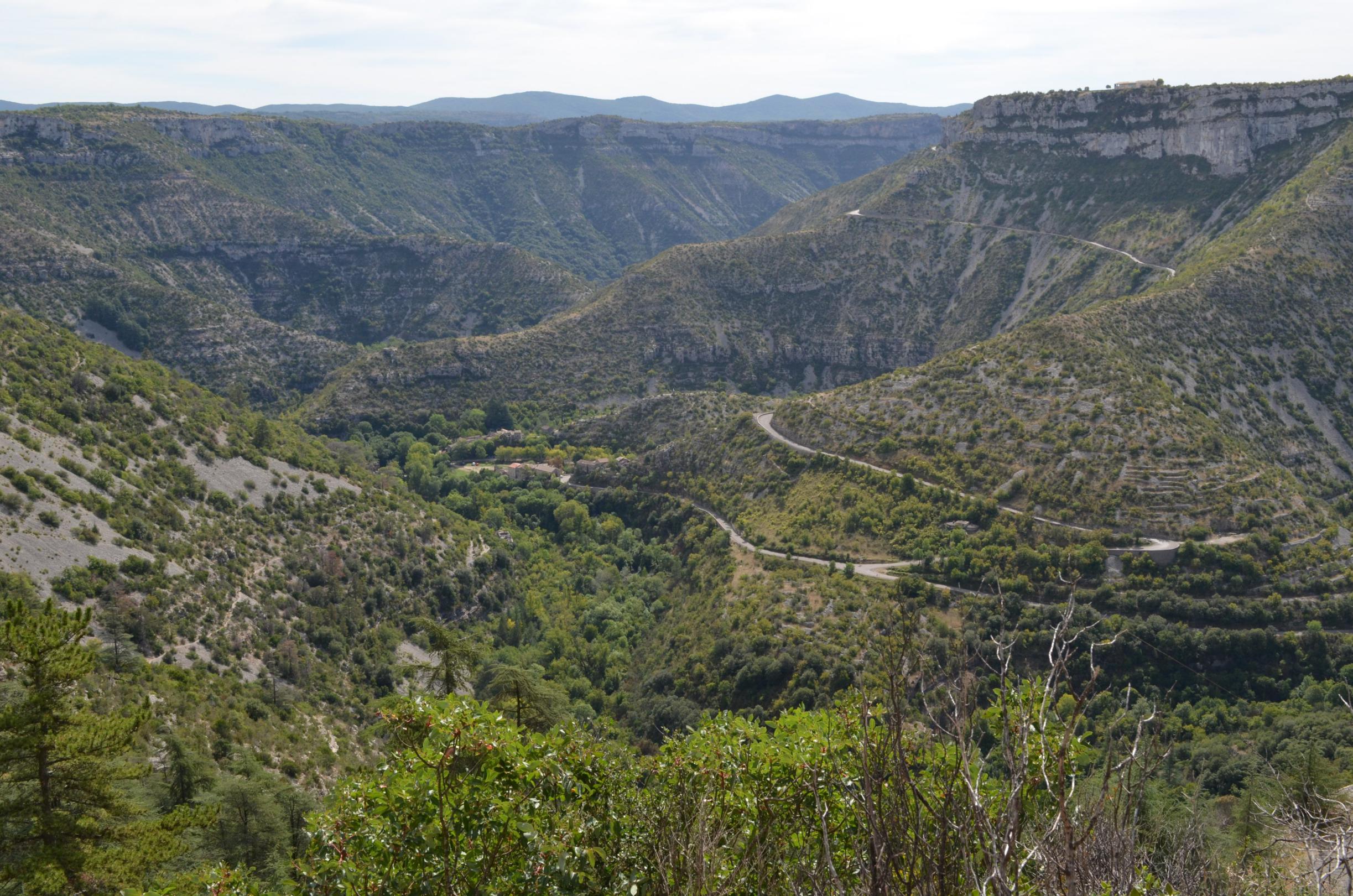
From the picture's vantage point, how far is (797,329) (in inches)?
5778

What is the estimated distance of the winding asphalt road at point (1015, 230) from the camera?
384ft

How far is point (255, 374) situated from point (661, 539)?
73466mm

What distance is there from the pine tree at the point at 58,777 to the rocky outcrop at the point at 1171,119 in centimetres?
13919

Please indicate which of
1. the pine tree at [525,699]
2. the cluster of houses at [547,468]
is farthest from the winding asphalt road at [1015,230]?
the pine tree at [525,699]

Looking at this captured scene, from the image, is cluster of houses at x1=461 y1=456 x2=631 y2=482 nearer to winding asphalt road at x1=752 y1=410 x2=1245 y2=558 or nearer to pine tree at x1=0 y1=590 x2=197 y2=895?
winding asphalt road at x1=752 y1=410 x2=1245 y2=558

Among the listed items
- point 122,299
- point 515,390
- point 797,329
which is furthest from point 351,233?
point 797,329

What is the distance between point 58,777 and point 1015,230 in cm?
14685

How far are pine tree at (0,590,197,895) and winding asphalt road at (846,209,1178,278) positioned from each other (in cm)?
11105

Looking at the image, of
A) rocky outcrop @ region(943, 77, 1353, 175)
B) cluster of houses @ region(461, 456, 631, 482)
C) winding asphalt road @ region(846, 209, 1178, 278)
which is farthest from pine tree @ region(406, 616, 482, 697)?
rocky outcrop @ region(943, 77, 1353, 175)

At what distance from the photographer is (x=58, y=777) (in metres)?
19.8

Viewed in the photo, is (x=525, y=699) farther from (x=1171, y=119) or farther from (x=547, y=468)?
(x=1171, y=119)

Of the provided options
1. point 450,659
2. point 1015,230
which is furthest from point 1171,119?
point 450,659

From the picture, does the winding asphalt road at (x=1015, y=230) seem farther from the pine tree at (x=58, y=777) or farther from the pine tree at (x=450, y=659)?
the pine tree at (x=58, y=777)

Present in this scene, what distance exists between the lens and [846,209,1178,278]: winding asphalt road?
117125mm
